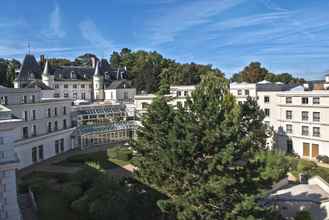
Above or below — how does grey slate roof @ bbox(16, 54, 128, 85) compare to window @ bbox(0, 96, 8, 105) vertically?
above

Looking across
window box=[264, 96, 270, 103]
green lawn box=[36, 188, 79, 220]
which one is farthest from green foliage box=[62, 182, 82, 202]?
window box=[264, 96, 270, 103]

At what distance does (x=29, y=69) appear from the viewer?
6391 cm

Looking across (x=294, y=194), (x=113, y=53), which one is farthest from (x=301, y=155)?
(x=113, y=53)

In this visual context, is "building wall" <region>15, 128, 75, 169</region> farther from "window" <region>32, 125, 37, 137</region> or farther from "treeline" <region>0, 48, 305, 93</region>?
"treeline" <region>0, 48, 305, 93</region>

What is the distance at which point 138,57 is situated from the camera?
3602 inches

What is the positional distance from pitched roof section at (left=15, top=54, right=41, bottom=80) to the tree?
52.1m

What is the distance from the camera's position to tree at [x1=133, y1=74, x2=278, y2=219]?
1602 centimetres

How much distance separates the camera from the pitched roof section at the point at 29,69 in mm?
62384

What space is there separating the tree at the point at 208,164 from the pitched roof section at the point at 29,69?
5206cm

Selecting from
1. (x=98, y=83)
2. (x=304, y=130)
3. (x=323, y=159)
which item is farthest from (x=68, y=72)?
(x=323, y=159)

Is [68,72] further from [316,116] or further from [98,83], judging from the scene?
[316,116]

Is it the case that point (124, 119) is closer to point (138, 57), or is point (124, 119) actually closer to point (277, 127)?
point (277, 127)

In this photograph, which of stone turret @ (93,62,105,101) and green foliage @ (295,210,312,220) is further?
stone turret @ (93,62,105,101)

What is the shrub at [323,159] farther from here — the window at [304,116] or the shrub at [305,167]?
the window at [304,116]
